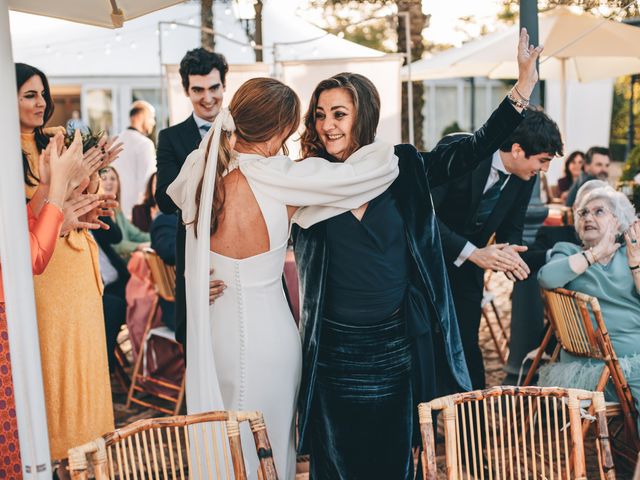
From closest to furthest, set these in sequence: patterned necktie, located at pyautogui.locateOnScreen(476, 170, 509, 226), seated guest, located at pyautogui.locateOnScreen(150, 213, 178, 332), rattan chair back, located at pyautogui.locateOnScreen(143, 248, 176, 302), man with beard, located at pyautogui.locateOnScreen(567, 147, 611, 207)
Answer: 1. patterned necktie, located at pyautogui.locateOnScreen(476, 170, 509, 226)
2. seated guest, located at pyautogui.locateOnScreen(150, 213, 178, 332)
3. rattan chair back, located at pyautogui.locateOnScreen(143, 248, 176, 302)
4. man with beard, located at pyautogui.locateOnScreen(567, 147, 611, 207)

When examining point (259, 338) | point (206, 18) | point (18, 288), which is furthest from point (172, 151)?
point (206, 18)

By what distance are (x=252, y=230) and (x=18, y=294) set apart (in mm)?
757

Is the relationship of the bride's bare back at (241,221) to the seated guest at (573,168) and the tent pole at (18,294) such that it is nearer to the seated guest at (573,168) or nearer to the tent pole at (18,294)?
the tent pole at (18,294)

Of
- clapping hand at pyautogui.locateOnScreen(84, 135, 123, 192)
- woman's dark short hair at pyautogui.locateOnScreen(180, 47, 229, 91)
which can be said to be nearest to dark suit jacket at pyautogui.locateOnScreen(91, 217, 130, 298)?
woman's dark short hair at pyautogui.locateOnScreen(180, 47, 229, 91)

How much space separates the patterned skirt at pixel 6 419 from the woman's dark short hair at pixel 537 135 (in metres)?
2.20

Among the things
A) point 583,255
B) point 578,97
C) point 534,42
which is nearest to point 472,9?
point 578,97

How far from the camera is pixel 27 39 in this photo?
11.2 metres

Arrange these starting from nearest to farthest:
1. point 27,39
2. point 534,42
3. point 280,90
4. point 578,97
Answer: point 280,90 → point 534,42 → point 27,39 → point 578,97

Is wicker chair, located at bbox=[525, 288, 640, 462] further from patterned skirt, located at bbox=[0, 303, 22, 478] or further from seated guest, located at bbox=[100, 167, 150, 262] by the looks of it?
seated guest, located at bbox=[100, 167, 150, 262]

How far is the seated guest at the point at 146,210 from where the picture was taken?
5.08m

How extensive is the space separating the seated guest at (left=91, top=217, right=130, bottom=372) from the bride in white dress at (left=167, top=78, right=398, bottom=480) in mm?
2313

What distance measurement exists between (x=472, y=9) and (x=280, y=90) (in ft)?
35.5

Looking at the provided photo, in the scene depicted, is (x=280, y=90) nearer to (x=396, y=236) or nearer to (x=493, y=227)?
(x=396, y=236)

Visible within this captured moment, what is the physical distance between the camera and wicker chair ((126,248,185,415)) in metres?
4.48
